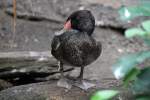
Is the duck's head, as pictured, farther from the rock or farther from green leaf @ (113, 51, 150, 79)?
green leaf @ (113, 51, 150, 79)

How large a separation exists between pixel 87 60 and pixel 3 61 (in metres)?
1.11

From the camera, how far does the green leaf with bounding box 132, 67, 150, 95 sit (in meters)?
2.10

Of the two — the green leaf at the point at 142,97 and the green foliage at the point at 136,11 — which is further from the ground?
the green foliage at the point at 136,11

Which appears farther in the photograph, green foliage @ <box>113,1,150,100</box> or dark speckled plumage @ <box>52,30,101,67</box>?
dark speckled plumage @ <box>52,30,101,67</box>

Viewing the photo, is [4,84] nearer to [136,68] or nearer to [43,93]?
[43,93]

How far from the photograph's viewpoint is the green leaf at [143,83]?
2.10 meters

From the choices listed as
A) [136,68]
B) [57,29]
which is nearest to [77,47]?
[136,68]

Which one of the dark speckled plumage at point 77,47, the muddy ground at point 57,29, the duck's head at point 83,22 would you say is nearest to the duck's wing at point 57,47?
the dark speckled plumage at point 77,47

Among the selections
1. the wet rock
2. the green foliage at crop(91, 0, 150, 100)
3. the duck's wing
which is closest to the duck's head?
the duck's wing

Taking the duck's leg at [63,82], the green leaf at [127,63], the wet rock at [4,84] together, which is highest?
the green leaf at [127,63]

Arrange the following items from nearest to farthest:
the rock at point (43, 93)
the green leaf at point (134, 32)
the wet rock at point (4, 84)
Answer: the green leaf at point (134, 32)
the rock at point (43, 93)
the wet rock at point (4, 84)

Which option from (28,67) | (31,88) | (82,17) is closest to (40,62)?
(28,67)

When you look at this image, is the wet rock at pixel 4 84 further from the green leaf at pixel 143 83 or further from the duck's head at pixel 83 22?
the green leaf at pixel 143 83

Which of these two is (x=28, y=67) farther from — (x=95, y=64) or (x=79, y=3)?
(x=79, y=3)
